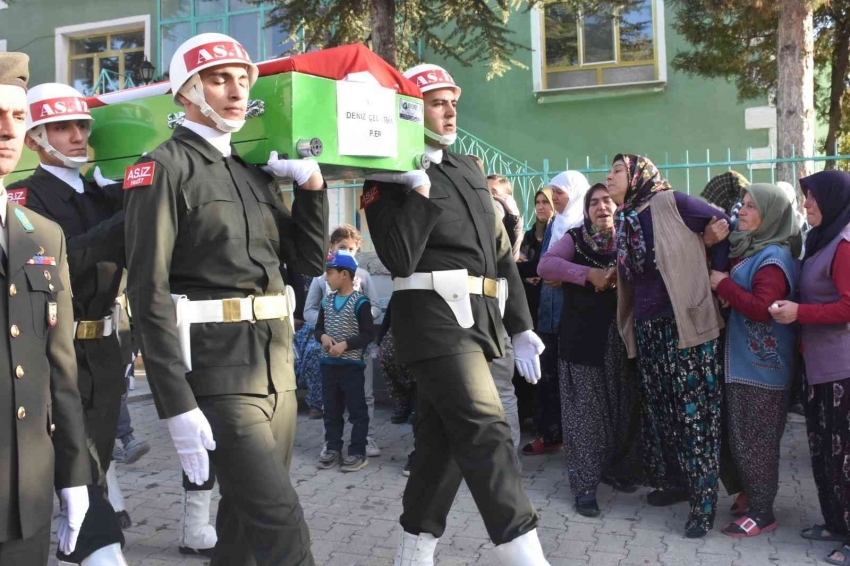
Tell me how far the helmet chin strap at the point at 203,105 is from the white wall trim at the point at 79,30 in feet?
53.7

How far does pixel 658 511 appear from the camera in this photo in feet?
16.7

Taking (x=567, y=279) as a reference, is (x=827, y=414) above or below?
below

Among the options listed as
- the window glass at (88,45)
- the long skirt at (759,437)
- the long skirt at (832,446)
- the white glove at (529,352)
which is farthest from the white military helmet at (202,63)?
the window glass at (88,45)

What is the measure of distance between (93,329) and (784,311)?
3.21 metres

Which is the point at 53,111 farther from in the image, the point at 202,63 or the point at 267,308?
the point at 267,308

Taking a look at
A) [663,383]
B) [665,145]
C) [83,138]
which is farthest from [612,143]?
[83,138]

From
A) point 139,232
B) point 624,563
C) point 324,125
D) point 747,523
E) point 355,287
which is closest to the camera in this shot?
point 139,232

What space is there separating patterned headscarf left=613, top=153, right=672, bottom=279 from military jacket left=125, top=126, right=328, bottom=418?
7.53 feet

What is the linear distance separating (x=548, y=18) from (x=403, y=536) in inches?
539

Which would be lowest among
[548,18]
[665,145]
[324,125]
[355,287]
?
[355,287]

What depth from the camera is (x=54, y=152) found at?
4062mm

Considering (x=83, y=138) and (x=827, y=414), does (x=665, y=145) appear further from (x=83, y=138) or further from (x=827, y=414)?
(x=83, y=138)

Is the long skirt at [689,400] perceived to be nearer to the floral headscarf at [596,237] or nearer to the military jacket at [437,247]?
the floral headscarf at [596,237]

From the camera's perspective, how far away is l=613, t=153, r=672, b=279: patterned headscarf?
482 centimetres
